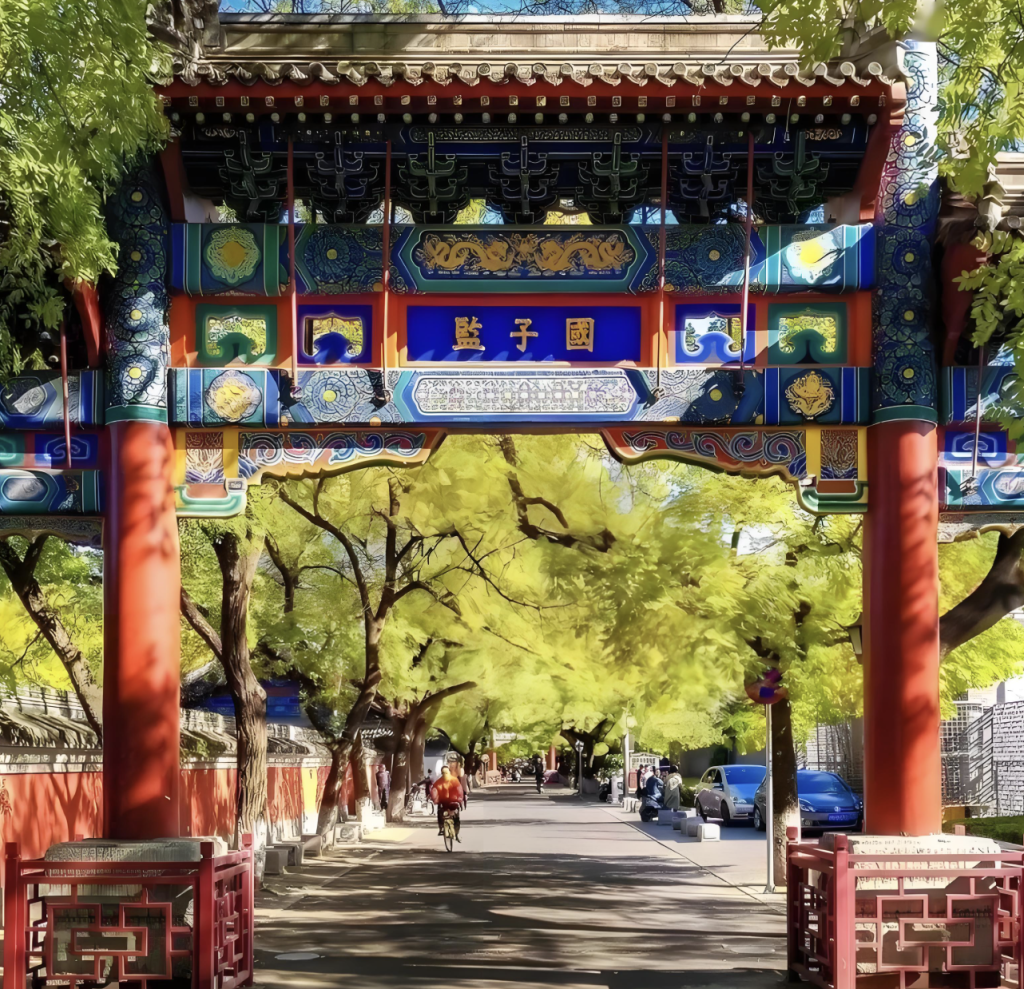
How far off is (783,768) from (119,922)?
12.2 metres

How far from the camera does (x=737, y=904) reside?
19984mm

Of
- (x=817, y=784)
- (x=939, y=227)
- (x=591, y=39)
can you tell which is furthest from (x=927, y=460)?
(x=817, y=784)

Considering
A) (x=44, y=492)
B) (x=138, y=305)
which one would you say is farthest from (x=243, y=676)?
(x=138, y=305)

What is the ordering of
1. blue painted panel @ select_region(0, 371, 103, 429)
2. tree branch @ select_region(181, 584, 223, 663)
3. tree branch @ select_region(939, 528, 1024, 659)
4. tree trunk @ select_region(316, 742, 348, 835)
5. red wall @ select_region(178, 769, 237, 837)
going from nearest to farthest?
blue painted panel @ select_region(0, 371, 103, 429), tree branch @ select_region(939, 528, 1024, 659), tree branch @ select_region(181, 584, 223, 663), red wall @ select_region(178, 769, 237, 837), tree trunk @ select_region(316, 742, 348, 835)

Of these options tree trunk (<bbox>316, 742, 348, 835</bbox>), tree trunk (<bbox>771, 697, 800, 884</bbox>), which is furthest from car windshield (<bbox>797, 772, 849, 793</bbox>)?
tree trunk (<bbox>771, 697, 800, 884</bbox>)

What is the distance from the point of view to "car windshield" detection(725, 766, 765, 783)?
40.3m

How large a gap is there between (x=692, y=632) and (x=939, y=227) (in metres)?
8.10

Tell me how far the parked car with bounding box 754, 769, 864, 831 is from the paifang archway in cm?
1962

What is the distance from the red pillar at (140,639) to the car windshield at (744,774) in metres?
30.1

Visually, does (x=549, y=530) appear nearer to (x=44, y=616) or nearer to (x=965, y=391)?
(x=44, y=616)

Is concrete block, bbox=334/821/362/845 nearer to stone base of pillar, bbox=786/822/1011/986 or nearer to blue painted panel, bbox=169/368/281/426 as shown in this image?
blue painted panel, bbox=169/368/281/426

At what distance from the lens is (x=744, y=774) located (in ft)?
133

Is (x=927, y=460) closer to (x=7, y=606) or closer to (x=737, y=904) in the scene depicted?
(x=737, y=904)

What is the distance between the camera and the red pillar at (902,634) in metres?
11.8
